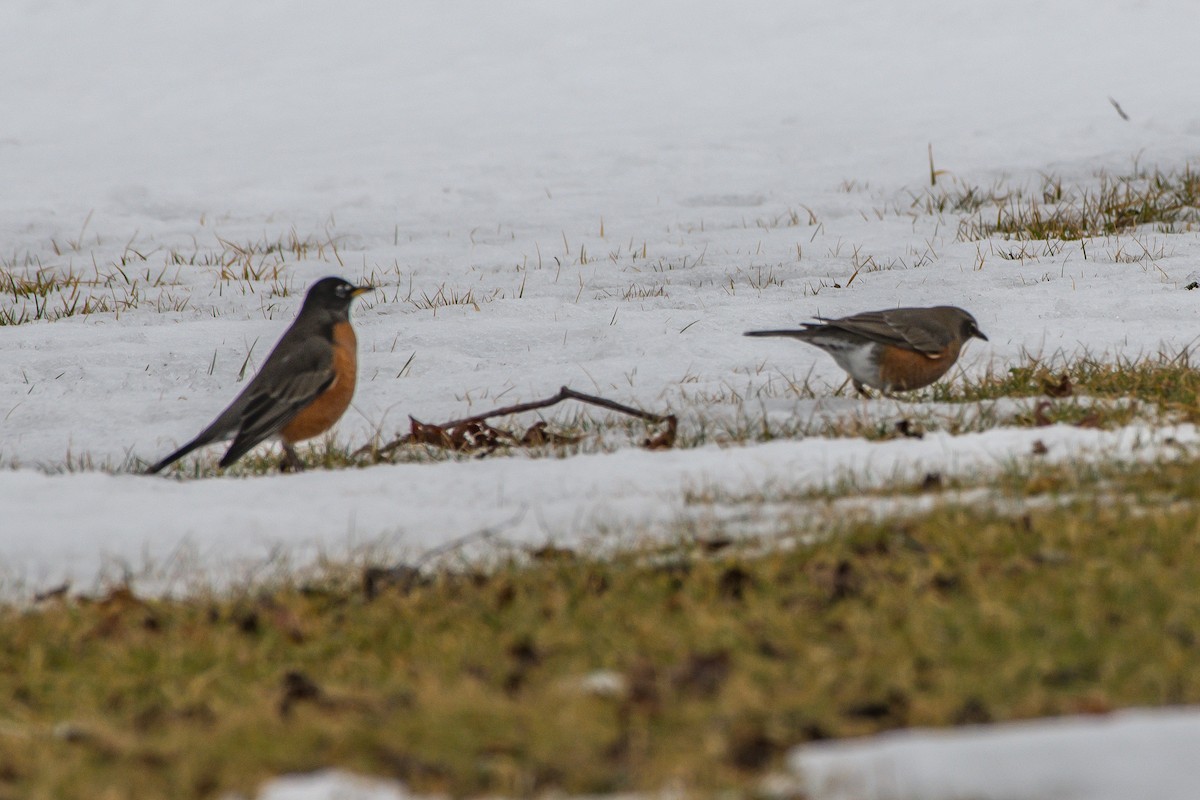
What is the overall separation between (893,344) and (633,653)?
4.29 meters

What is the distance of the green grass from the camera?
9.99ft

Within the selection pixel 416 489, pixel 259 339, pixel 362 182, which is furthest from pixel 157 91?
pixel 416 489

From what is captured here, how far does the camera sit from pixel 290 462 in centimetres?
705

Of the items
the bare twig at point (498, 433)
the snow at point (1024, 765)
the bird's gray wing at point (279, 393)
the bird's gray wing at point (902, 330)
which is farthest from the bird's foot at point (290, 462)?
the snow at point (1024, 765)

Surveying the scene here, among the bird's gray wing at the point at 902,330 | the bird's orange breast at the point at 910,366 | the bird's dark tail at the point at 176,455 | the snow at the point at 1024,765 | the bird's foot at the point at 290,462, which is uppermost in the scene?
the bird's gray wing at the point at 902,330

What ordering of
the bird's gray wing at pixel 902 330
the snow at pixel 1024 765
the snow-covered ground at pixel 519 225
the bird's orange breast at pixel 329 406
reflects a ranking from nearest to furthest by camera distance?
the snow at pixel 1024 765, the snow-covered ground at pixel 519 225, the bird's orange breast at pixel 329 406, the bird's gray wing at pixel 902 330

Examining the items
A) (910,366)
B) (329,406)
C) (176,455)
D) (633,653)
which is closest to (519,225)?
(910,366)

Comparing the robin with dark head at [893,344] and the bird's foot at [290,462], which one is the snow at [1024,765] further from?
the robin with dark head at [893,344]

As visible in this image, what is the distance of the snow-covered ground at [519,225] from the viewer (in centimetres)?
587

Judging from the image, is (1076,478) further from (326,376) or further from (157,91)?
(157,91)

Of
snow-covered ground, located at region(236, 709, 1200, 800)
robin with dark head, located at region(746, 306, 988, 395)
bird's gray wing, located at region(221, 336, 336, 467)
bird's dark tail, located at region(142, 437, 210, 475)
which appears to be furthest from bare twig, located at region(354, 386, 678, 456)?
snow-covered ground, located at region(236, 709, 1200, 800)

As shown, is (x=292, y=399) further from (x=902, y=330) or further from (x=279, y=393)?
(x=902, y=330)

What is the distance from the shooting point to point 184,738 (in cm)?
323

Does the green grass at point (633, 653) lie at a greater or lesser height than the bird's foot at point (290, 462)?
lesser
